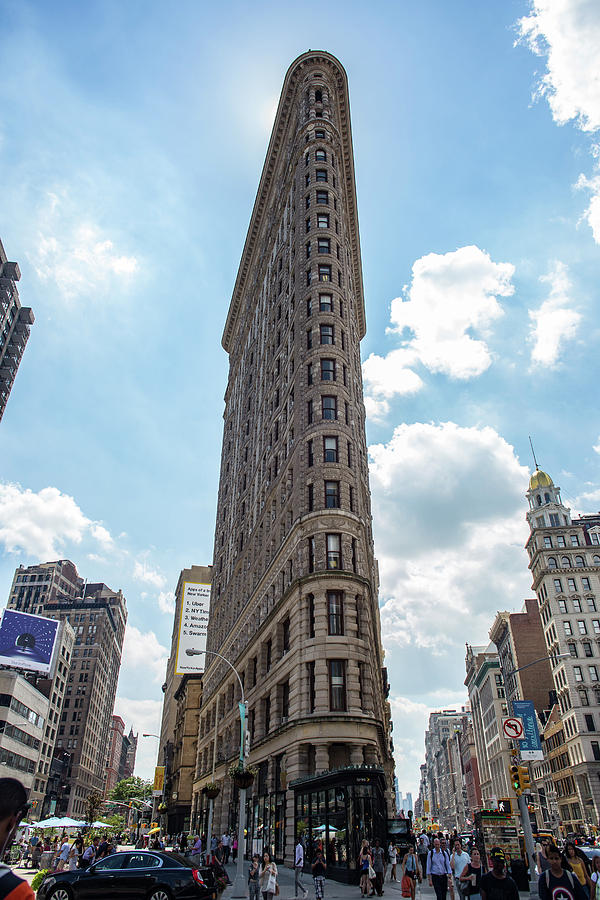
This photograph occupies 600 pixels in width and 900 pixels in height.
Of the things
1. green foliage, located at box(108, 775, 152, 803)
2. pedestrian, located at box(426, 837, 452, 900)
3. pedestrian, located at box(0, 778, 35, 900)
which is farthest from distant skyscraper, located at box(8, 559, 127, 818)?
pedestrian, located at box(0, 778, 35, 900)

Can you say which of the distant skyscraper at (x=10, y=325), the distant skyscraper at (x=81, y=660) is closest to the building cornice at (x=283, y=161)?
the distant skyscraper at (x=10, y=325)

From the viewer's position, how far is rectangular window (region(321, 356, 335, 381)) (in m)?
47.2

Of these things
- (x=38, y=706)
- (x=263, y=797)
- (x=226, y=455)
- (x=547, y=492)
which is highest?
(x=547, y=492)

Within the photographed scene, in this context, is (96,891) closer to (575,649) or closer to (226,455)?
(226,455)

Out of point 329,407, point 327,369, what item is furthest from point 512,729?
point 327,369

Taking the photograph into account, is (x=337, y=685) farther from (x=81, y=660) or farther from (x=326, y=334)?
(x=81, y=660)

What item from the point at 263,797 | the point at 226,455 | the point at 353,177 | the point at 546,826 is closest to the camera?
the point at 263,797

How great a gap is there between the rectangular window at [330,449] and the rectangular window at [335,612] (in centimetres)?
1012

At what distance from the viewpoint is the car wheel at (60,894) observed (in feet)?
61.4

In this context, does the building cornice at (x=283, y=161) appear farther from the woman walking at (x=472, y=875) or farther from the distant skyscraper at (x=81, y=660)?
the distant skyscraper at (x=81, y=660)

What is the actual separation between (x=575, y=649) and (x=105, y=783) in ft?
518

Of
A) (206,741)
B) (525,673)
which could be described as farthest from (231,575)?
(525,673)

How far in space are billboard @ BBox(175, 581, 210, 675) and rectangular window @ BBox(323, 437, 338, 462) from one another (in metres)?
56.0

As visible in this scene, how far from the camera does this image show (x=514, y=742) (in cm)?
2256
